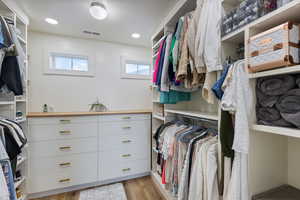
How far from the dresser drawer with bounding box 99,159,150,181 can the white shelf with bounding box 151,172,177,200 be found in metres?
0.20

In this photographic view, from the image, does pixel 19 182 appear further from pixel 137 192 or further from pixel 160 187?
pixel 160 187

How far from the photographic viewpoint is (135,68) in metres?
2.95

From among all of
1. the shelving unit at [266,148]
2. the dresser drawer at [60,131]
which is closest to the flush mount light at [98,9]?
the shelving unit at [266,148]

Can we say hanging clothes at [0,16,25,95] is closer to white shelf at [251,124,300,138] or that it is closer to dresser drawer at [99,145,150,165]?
dresser drawer at [99,145,150,165]

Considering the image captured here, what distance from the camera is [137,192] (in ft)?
6.31

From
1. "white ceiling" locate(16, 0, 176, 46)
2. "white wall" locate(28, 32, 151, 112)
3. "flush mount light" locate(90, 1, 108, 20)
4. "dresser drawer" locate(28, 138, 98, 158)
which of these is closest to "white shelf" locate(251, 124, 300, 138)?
"white ceiling" locate(16, 0, 176, 46)

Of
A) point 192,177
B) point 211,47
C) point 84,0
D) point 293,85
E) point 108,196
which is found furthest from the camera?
point 108,196

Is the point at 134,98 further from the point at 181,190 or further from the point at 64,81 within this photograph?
the point at 181,190

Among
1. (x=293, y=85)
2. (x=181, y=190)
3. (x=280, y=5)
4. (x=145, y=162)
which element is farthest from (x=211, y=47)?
(x=145, y=162)

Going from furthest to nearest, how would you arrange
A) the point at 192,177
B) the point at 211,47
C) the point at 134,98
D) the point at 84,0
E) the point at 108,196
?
the point at 134,98
the point at 108,196
the point at 84,0
the point at 192,177
the point at 211,47

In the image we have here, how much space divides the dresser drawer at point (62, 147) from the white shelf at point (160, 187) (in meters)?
0.97

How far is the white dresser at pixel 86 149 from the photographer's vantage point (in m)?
1.83

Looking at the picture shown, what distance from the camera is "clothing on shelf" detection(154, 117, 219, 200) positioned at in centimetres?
99

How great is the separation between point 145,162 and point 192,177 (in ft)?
4.48
